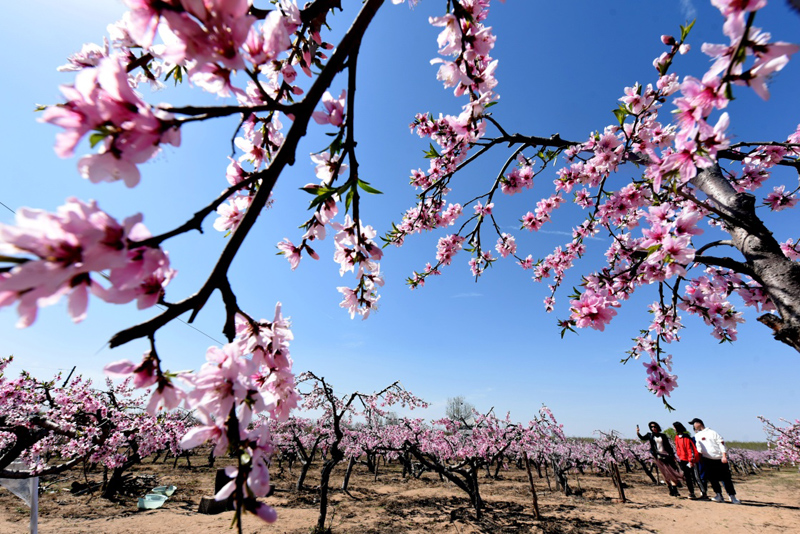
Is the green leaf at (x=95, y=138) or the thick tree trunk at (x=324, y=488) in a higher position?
the green leaf at (x=95, y=138)

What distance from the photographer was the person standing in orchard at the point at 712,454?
26.3 ft

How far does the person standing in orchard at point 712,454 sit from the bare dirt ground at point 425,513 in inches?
26.7

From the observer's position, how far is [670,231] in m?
1.80

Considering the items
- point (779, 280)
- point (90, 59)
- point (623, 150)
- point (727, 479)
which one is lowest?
point (727, 479)

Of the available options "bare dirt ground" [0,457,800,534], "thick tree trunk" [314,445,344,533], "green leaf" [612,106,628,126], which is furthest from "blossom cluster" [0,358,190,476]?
"green leaf" [612,106,628,126]

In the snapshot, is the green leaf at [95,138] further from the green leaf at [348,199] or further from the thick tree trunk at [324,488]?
the thick tree trunk at [324,488]

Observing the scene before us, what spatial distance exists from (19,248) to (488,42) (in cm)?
179

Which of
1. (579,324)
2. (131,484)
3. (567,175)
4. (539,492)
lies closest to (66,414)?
(131,484)

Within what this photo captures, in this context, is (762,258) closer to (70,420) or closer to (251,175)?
(251,175)

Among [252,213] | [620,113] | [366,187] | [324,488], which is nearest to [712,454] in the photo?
[324,488]

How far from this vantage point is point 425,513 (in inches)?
331

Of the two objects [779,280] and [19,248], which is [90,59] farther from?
[779,280]

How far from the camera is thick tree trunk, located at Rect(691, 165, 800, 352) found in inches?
75.3

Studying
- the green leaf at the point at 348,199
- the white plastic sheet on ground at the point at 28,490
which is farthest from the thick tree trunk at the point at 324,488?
the green leaf at the point at 348,199
